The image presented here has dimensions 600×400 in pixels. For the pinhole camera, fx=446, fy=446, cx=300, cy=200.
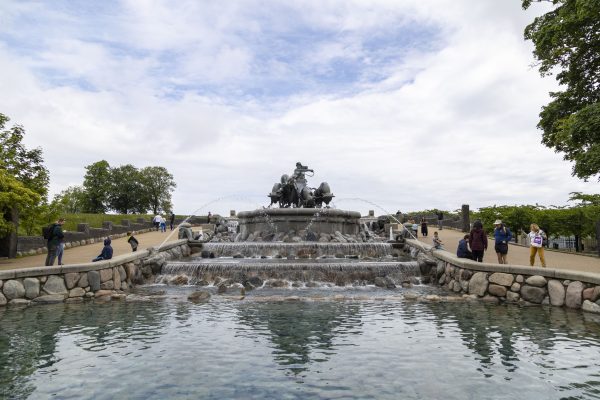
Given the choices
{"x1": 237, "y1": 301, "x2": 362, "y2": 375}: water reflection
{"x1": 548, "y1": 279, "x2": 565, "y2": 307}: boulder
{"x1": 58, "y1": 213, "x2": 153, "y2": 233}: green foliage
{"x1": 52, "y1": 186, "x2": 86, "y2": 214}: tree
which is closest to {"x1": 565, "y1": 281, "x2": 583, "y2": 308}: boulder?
{"x1": 548, "y1": 279, "x2": 565, "y2": 307}: boulder

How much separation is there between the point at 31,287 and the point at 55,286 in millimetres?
629

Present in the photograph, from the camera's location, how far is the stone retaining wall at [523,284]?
38.0ft

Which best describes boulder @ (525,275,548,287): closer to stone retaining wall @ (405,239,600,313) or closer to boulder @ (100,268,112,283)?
stone retaining wall @ (405,239,600,313)

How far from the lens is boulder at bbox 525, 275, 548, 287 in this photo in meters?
12.6

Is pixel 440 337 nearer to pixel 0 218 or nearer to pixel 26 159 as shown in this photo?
pixel 0 218

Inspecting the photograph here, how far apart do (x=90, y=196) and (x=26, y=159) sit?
205 feet

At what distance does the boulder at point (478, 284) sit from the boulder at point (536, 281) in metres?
1.26

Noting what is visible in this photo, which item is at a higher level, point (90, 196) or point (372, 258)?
point (90, 196)

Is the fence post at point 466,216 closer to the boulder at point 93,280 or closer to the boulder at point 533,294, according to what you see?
the boulder at point 533,294

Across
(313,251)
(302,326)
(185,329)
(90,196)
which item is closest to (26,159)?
(313,251)

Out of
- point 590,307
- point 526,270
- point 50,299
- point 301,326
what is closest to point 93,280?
point 50,299

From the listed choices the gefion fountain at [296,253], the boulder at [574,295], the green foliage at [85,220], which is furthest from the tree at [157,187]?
the boulder at [574,295]

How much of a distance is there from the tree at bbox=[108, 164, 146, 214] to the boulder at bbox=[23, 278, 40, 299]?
7058 centimetres

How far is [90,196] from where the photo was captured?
79.5 meters
